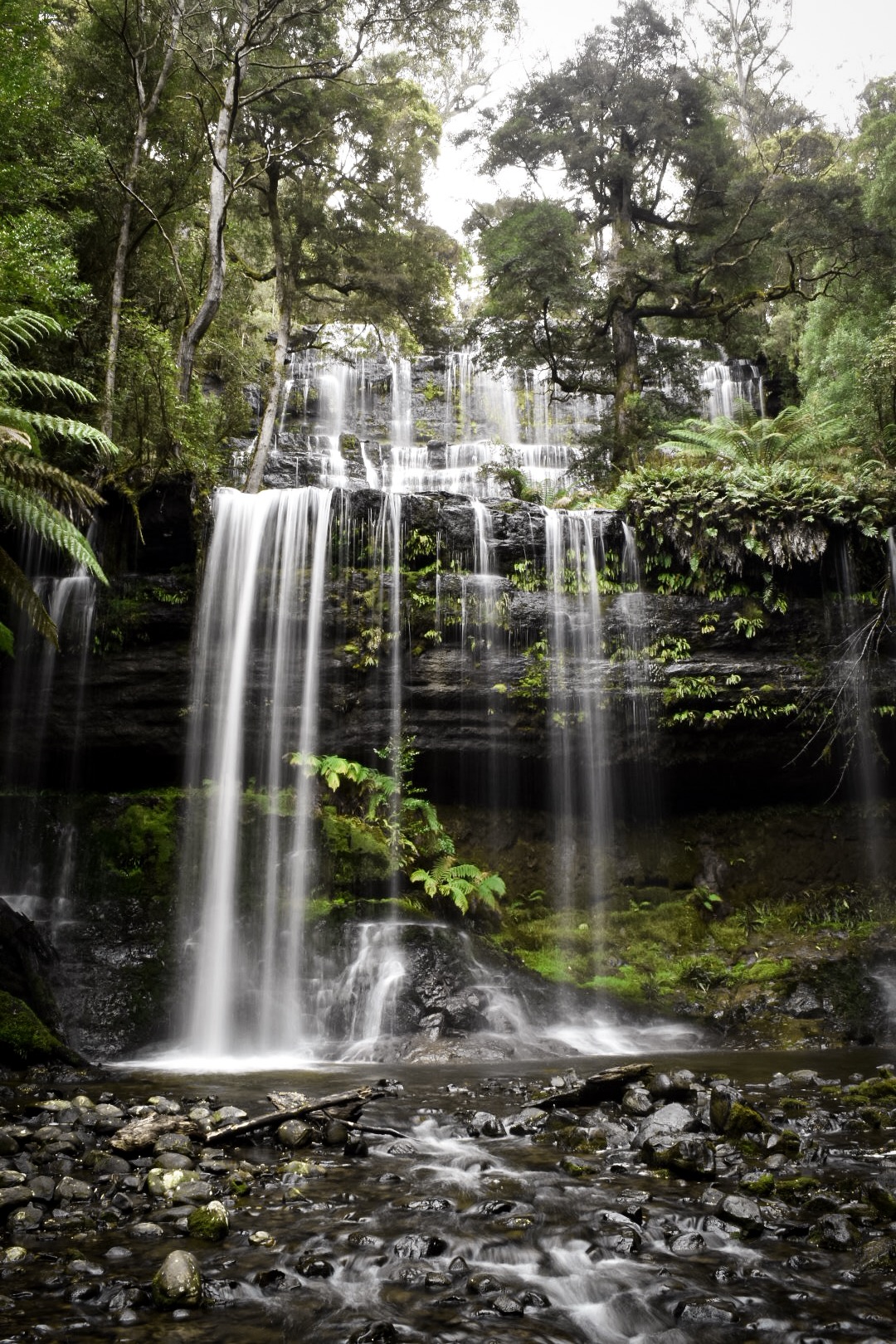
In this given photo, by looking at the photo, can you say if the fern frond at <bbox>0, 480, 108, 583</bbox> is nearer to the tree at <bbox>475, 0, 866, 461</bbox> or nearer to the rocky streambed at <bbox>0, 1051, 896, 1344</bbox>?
the rocky streambed at <bbox>0, 1051, 896, 1344</bbox>

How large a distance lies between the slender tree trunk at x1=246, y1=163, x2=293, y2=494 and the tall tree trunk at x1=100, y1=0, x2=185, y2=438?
2.42m

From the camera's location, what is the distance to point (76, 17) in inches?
565

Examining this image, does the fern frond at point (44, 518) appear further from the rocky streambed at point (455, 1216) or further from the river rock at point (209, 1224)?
the river rock at point (209, 1224)

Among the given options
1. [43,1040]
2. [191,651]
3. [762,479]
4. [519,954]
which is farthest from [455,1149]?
[762,479]

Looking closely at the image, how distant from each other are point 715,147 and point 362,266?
6992 mm

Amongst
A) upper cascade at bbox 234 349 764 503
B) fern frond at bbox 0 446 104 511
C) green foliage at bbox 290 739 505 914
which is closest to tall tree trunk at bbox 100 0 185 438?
fern frond at bbox 0 446 104 511

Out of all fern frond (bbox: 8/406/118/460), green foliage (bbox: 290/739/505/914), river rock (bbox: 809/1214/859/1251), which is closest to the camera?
river rock (bbox: 809/1214/859/1251)

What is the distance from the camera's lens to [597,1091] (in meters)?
5.52

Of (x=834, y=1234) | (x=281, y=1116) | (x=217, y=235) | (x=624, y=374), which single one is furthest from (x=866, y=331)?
(x=281, y=1116)

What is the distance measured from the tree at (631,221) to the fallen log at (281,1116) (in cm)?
1219

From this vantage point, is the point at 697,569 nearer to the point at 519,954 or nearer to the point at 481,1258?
the point at 519,954

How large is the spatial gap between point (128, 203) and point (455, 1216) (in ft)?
48.9

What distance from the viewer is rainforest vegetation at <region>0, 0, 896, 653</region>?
11453mm

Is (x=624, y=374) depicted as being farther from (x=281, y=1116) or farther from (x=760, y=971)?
(x=281, y=1116)
